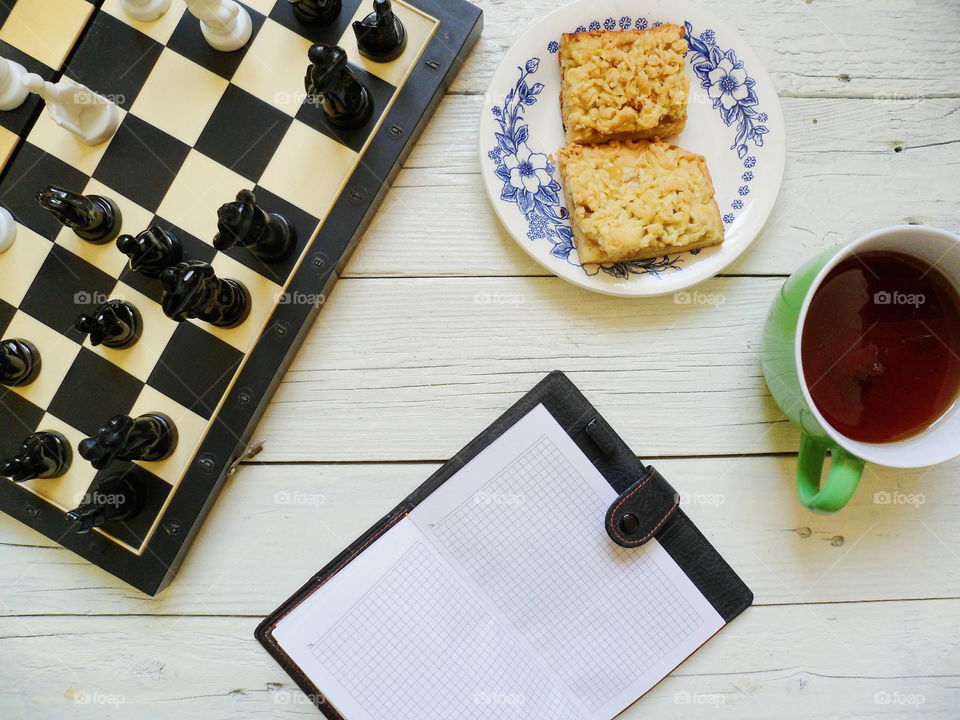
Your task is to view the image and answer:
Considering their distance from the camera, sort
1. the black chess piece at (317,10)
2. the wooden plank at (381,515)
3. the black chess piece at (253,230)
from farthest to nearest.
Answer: the wooden plank at (381,515) < the black chess piece at (317,10) < the black chess piece at (253,230)

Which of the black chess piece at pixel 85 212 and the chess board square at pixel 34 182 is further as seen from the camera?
the chess board square at pixel 34 182

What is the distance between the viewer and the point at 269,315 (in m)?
1.02

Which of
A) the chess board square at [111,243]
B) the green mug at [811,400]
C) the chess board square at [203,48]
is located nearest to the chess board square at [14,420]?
the chess board square at [111,243]

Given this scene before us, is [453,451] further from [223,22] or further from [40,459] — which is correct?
[223,22]

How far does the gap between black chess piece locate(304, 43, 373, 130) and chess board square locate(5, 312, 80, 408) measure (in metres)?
0.50

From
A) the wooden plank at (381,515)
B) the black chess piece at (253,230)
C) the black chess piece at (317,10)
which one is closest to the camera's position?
the black chess piece at (253,230)

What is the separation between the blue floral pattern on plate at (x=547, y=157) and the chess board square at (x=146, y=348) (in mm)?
527

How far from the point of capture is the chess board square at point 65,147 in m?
1.04

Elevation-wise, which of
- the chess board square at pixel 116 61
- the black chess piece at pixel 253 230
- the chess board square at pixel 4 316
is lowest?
the chess board square at pixel 4 316

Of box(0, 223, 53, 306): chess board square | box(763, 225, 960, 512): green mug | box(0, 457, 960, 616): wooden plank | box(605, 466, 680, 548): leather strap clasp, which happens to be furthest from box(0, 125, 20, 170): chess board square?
box(763, 225, 960, 512): green mug

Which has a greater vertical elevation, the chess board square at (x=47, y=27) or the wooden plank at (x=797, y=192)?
the wooden plank at (x=797, y=192)

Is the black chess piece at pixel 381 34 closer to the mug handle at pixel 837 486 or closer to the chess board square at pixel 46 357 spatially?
the chess board square at pixel 46 357

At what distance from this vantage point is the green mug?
2.92 feet

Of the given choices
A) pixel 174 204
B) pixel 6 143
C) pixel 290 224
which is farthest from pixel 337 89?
pixel 6 143
